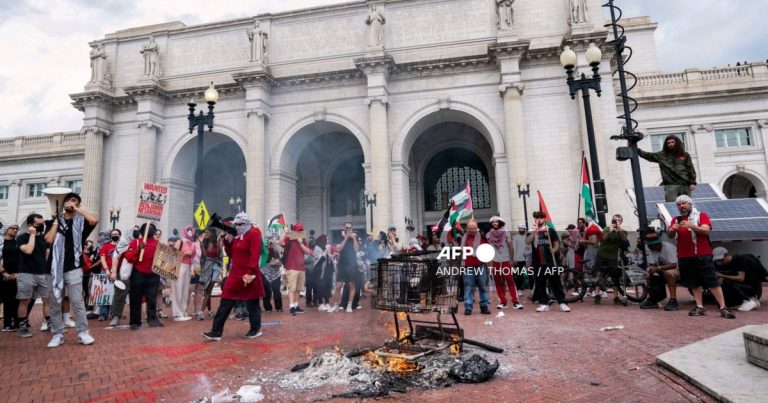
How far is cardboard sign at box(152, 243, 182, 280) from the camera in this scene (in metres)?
8.33

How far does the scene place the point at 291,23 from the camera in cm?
2577

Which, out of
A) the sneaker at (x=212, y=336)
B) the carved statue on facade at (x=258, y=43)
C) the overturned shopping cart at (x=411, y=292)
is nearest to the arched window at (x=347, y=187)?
the carved statue on facade at (x=258, y=43)

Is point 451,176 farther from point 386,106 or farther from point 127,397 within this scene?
point 127,397

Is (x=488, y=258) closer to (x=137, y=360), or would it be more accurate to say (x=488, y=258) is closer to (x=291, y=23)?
(x=137, y=360)

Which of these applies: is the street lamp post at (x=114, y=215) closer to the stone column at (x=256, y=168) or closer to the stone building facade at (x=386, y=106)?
the stone building facade at (x=386, y=106)

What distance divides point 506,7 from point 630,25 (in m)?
18.3

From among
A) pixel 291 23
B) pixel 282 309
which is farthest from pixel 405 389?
pixel 291 23

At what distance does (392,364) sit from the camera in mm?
4547

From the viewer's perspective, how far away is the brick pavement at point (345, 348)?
3920 mm

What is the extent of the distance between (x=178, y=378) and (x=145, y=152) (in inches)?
959

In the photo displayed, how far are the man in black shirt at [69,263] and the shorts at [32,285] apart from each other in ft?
1.94

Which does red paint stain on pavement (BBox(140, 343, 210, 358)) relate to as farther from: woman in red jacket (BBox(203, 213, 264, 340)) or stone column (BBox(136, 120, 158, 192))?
stone column (BBox(136, 120, 158, 192))

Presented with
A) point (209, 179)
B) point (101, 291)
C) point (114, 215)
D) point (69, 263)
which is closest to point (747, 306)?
point (69, 263)

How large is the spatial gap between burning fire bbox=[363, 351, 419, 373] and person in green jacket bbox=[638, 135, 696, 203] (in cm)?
684
